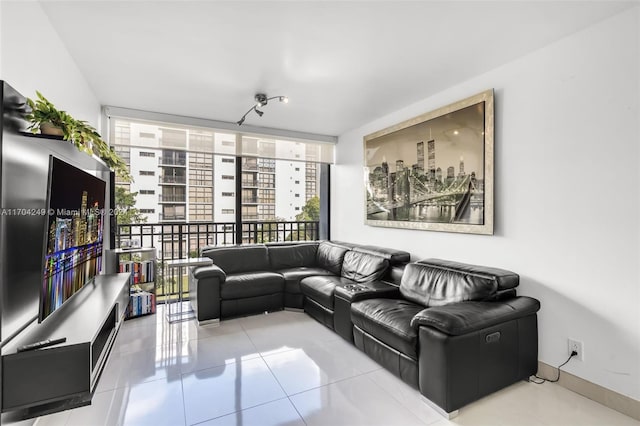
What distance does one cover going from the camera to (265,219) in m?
5.24

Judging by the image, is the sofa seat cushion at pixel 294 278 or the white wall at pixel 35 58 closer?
the white wall at pixel 35 58

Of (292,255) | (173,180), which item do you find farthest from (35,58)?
(292,255)

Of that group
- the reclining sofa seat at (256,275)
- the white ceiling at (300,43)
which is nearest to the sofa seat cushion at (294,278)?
the reclining sofa seat at (256,275)

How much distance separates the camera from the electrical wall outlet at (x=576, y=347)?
6.99ft

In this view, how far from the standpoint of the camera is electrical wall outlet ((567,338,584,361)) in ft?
6.99

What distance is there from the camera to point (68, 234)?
1.70 metres

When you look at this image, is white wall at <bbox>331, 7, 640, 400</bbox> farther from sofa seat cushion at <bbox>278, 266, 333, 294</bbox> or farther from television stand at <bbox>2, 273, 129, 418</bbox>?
television stand at <bbox>2, 273, 129, 418</bbox>

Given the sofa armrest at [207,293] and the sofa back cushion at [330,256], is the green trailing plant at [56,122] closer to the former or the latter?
the sofa armrest at [207,293]

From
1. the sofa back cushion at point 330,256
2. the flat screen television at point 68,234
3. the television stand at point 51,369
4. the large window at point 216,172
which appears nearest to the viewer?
the television stand at point 51,369

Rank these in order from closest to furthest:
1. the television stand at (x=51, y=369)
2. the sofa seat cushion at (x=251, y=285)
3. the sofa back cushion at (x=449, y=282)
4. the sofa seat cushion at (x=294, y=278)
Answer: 1. the television stand at (x=51, y=369)
2. the sofa back cushion at (x=449, y=282)
3. the sofa seat cushion at (x=251, y=285)
4. the sofa seat cushion at (x=294, y=278)

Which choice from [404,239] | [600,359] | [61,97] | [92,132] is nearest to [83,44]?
[61,97]

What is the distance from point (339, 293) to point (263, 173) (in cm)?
290

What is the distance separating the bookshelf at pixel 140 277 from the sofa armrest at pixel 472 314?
3.06 metres

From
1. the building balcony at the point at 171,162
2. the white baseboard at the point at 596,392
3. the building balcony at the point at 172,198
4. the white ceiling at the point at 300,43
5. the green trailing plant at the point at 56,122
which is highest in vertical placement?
the white ceiling at the point at 300,43
